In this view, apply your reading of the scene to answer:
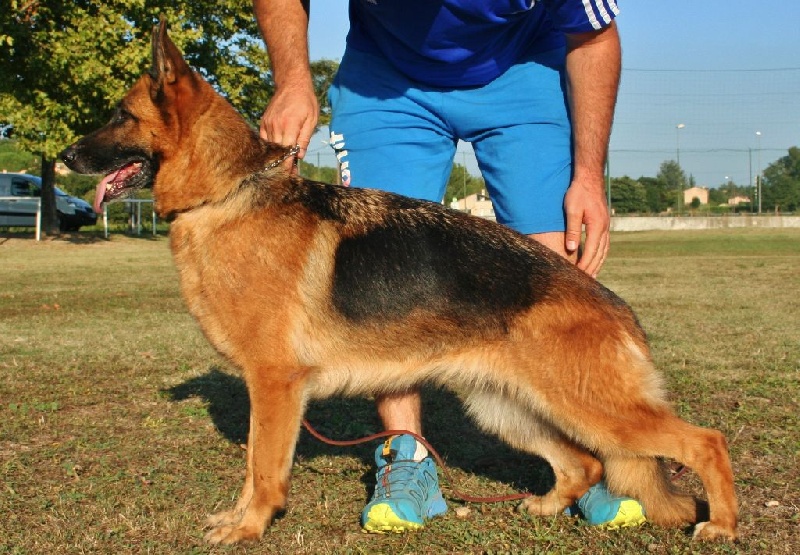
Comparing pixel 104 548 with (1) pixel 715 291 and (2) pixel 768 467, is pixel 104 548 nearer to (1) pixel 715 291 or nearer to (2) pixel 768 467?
(2) pixel 768 467

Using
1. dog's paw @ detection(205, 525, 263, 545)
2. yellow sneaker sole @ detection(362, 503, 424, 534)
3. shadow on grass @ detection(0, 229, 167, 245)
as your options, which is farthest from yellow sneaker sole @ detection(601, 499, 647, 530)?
shadow on grass @ detection(0, 229, 167, 245)

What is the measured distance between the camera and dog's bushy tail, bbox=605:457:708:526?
3.40m

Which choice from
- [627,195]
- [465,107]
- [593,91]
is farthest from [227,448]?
[627,195]

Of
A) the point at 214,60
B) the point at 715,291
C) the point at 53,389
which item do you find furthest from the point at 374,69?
the point at 214,60

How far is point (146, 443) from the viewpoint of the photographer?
4.75 m

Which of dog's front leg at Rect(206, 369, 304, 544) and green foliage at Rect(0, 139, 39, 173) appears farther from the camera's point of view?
green foliage at Rect(0, 139, 39, 173)

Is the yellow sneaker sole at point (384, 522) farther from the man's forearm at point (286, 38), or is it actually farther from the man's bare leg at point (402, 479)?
the man's forearm at point (286, 38)

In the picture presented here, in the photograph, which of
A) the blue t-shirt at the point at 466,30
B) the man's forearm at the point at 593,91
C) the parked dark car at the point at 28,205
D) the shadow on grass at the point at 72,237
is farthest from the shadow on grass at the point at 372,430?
the parked dark car at the point at 28,205

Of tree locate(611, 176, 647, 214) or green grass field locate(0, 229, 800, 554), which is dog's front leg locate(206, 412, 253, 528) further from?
tree locate(611, 176, 647, 214)

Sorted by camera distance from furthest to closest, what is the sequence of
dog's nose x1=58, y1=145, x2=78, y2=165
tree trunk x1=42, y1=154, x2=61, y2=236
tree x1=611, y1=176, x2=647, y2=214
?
1. tree x1=611, y1=176, x2=647, y2=214
2. tree trunk x1=42, y1=154, x2=61, y2=236
3. dog's nose x1=58, y1=145, x2=78, y2=165

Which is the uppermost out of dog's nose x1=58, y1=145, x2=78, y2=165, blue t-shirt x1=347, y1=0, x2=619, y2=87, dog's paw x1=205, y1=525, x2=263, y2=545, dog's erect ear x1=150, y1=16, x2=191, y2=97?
blue t-shirt x1=347, y1=0, x2=619, y2=87

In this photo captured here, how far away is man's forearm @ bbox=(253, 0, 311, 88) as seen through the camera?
A: 4168mm

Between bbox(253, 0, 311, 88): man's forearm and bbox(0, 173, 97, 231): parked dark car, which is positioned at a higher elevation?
bbox(0, 173, 97, 231): parked dark car

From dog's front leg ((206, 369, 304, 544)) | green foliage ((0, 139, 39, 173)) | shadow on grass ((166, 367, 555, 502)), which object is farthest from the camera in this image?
green foliage ((0, 139, 39, 173))
